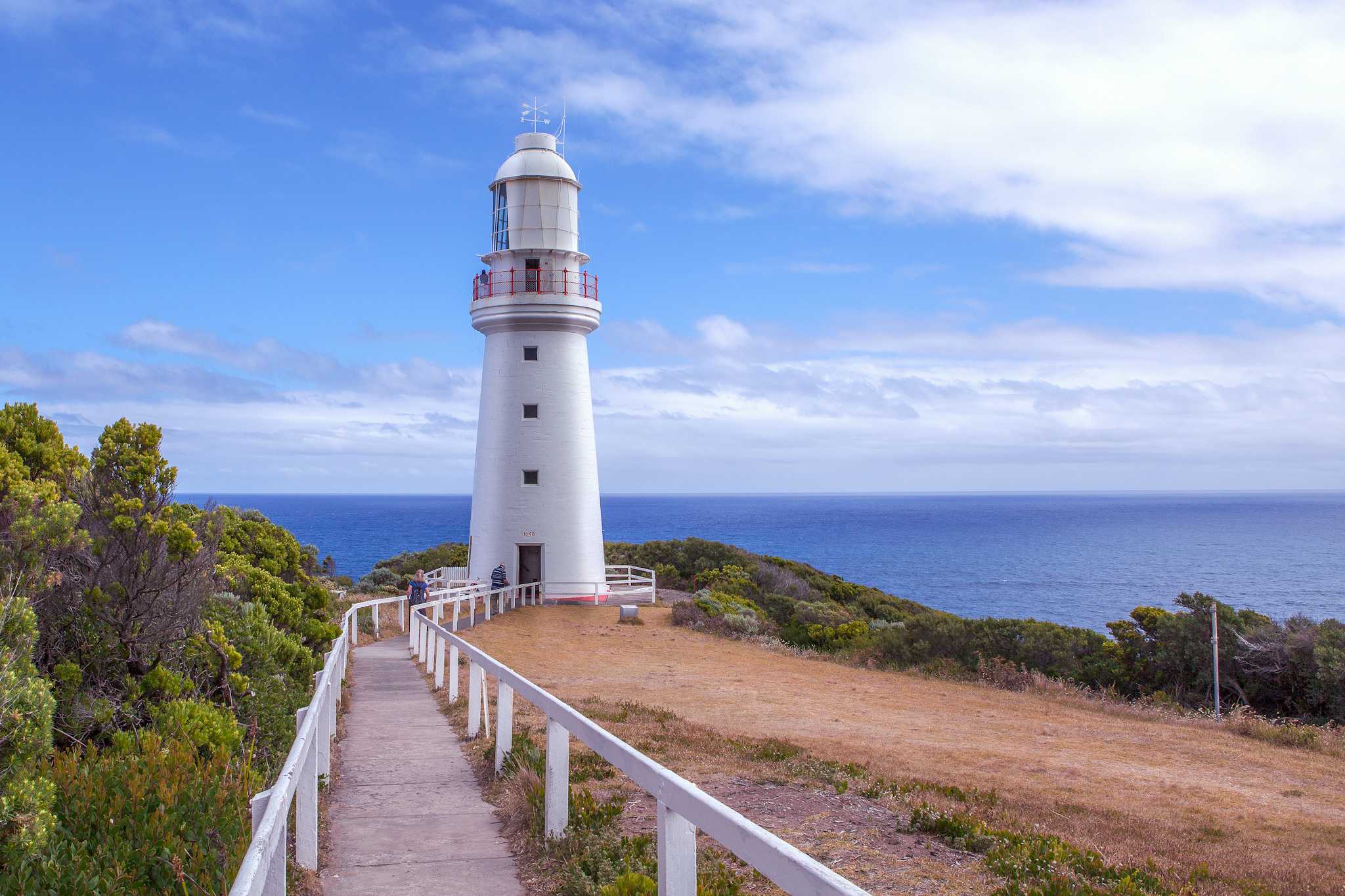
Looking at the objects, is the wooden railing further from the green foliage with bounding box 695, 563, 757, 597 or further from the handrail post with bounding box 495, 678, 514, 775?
the green foliage with bounding box 695, 563, 757, 597

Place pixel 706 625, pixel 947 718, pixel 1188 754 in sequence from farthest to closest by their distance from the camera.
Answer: pixel 706 625
pixel 947 718
pixel 1188 754

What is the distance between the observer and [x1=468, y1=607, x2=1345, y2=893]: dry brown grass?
7371 millimetres

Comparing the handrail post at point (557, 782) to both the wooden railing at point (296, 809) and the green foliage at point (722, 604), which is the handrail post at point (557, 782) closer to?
the wooden railing at point (296, 809)

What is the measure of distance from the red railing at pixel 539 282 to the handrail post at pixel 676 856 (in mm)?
24934

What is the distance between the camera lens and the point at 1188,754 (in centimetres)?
1206

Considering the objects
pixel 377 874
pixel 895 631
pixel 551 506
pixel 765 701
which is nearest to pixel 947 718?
pixel 765 701

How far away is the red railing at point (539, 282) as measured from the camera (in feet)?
93.7

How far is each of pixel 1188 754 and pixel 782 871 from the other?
10.8 meters

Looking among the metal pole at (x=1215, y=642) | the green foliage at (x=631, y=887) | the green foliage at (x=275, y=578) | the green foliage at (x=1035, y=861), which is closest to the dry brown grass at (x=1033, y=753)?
the green foliage at (x=1035, y=861)

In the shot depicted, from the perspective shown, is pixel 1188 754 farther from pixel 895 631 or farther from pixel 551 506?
pixel 551 506

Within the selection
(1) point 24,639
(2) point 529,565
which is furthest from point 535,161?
(1) point 24,639

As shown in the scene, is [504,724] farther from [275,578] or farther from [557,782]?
[275,578]

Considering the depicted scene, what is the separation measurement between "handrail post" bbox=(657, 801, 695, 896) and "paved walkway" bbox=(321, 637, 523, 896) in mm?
1615

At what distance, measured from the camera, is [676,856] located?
4266mm
